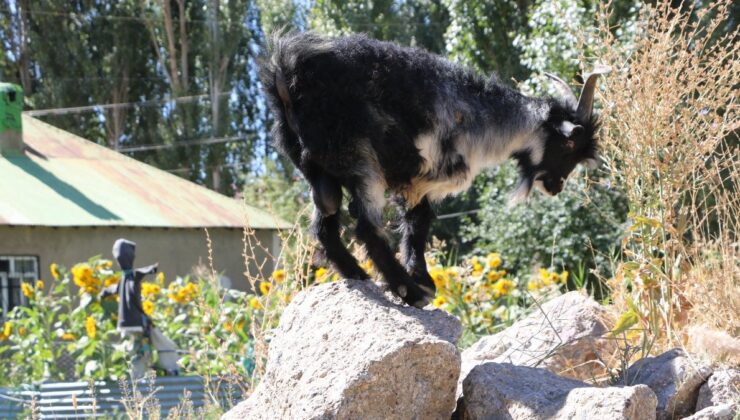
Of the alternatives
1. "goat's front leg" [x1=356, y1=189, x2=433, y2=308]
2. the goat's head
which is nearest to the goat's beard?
the goat's head

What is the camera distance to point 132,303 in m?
7.73

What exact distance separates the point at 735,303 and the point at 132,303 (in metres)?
4.86

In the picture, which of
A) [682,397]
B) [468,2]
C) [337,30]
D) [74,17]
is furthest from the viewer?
[74,17]

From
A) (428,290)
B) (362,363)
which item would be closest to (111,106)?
(428,290)

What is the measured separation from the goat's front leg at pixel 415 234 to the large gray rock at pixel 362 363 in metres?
0.53

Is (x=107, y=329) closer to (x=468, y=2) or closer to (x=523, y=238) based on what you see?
(x=523, y=238)

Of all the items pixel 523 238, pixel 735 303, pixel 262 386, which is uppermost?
pixel 735 303

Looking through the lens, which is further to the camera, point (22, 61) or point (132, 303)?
point (22, 61)

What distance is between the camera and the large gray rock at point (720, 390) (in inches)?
152

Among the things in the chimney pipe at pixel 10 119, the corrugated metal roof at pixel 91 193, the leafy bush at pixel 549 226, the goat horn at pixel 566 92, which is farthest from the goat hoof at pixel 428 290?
the chimney pipe at pixel 10 119

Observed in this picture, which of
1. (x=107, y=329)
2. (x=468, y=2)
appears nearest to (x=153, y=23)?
(x=468, y=2)

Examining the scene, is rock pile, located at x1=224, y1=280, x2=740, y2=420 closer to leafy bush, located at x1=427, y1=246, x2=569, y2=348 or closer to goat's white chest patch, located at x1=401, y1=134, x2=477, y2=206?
goat's white chest patch, located at x1=401, y1=134, x2=477, y2=206

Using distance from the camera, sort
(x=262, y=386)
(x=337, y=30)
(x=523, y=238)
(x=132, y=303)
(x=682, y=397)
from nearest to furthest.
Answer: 1. (x=682, y=397)
2. (x=262, y=386)
3. (x=132, y=303)
4. (x=523, y=238)
5. (x=337, y=30)

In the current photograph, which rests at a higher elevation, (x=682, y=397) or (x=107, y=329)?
(x=682, y=397)
